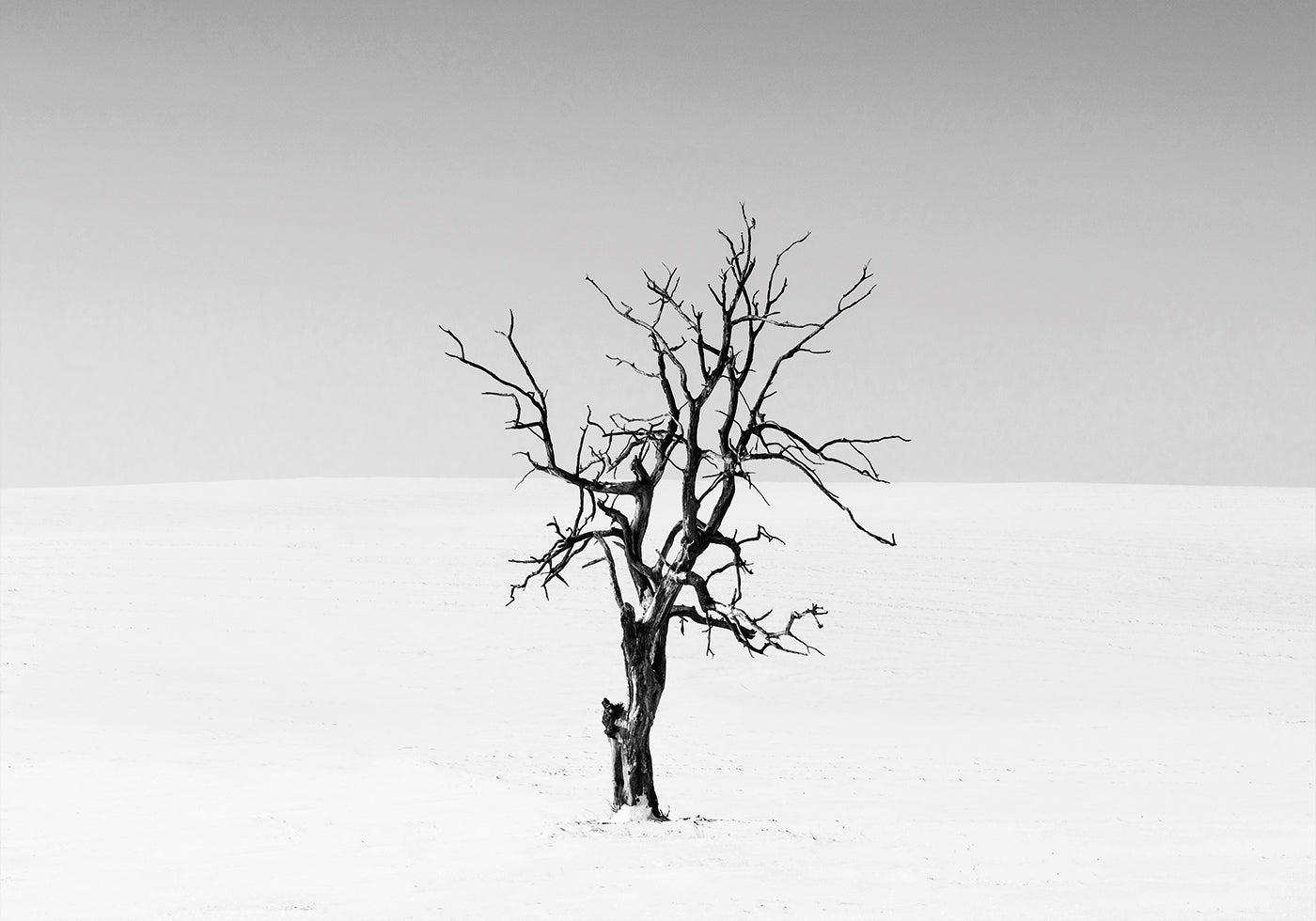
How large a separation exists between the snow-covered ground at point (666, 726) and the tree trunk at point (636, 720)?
1.42 ft

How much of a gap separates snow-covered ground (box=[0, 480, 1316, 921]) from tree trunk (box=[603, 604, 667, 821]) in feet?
1.42

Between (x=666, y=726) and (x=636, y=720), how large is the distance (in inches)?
306

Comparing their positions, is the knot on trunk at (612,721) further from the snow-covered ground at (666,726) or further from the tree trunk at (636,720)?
the snow-covered ground at (666,726)

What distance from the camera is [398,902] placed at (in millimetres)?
7727

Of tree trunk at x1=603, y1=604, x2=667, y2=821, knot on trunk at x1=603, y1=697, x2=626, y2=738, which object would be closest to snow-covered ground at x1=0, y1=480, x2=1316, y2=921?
tree trunk at x1=603, y1=604, x2=667, y2=821

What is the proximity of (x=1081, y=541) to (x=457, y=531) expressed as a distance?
51.9 ft

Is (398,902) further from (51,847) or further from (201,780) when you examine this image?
(201,780)

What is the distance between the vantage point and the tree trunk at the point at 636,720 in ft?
34.6

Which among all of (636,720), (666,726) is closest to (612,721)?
(636,720)

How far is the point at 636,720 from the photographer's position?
1062 cm

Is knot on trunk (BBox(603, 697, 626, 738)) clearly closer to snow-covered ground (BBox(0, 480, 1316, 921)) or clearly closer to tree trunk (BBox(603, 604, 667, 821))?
tree trunk (BBox(603, 604, 667, 821))

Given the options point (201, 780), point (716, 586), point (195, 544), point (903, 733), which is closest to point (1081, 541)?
point (716, 586)

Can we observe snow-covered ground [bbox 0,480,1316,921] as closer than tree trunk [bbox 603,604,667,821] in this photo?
Yes

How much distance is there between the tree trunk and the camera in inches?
415
